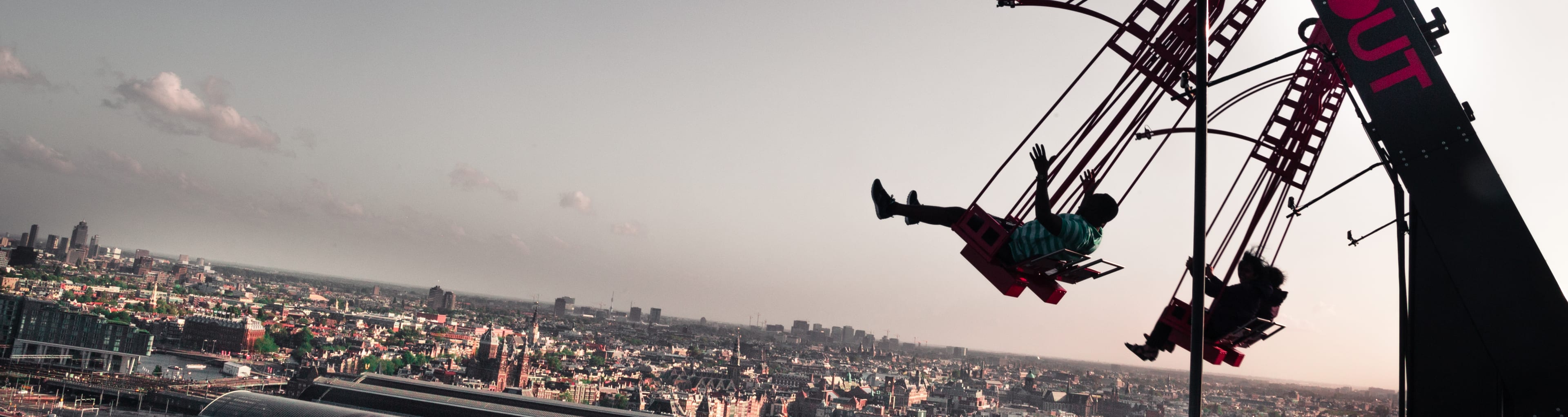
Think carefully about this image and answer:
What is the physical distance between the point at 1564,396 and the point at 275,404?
2831 cm

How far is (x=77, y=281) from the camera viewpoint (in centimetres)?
5903

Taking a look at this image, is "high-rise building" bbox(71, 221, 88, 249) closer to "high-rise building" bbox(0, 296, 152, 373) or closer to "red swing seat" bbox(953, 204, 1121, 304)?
"high-rise building" bbox(0, 296, 152, 373)

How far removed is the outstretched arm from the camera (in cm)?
346

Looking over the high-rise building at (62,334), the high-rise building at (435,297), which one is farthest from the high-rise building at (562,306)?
the high-rise building at (62,334)

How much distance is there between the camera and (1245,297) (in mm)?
4375

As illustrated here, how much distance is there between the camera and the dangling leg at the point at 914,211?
14.0 ft

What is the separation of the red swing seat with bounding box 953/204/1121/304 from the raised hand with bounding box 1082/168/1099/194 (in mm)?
529

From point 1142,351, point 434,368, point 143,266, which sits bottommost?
point 434,368

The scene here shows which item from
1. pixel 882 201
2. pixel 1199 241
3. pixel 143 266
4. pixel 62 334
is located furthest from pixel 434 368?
pixel 143 266

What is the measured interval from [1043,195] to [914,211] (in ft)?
2.71

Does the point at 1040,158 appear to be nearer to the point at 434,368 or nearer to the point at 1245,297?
the point at 1245,297

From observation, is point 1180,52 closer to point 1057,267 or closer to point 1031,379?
point 1057,267

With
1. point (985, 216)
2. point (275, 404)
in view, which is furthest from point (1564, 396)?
point (275, 404)

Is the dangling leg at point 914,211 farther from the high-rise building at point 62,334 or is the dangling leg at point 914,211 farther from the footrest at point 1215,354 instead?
the high-rise building at point 62,334
